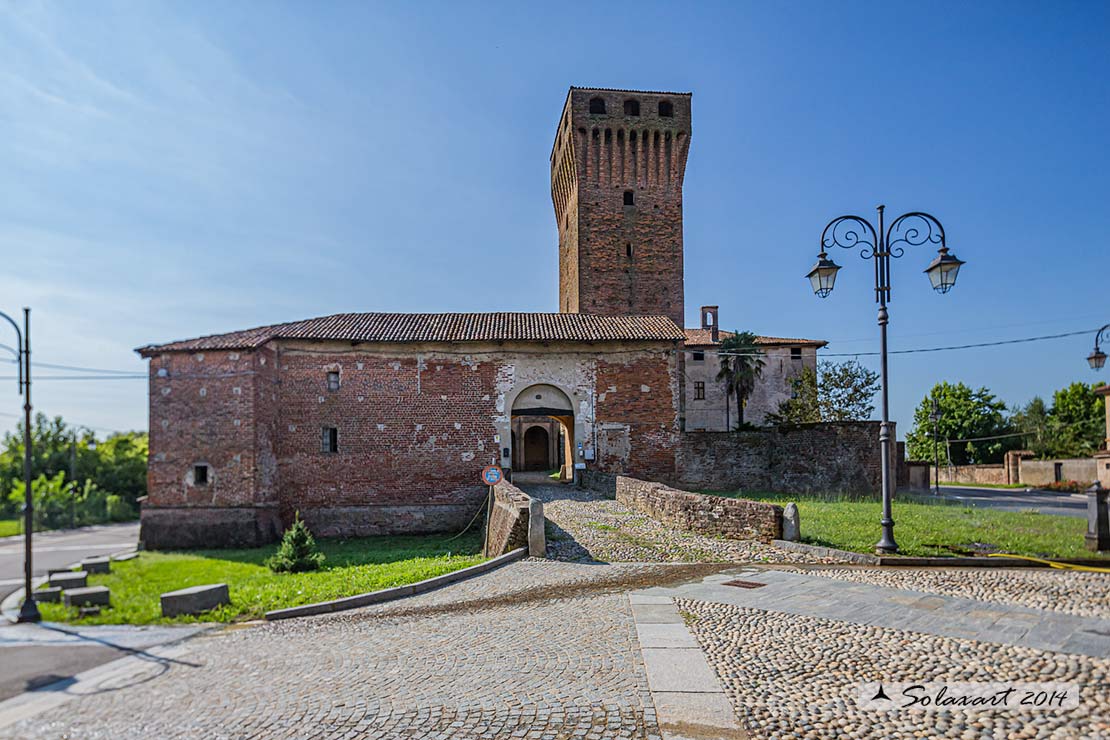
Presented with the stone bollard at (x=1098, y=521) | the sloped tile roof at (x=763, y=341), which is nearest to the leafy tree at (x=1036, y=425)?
the sloped tile roof at (x=763, y=341)

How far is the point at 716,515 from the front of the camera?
1284cm

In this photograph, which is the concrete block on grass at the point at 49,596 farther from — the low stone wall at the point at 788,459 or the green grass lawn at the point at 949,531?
the low stone wall at the point at 788,459

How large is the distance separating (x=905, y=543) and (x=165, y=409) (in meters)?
21.2

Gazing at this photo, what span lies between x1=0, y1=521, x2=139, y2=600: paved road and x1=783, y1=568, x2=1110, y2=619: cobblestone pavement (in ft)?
64.8

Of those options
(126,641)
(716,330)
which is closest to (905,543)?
(126,641)

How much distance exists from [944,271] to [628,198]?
2616 centimetres

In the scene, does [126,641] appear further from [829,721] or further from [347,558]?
[829,721]

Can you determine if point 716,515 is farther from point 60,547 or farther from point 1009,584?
point 60,547

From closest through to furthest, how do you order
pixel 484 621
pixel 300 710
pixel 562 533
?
pixel 300 710
pixel 484 621
pixel 562 533

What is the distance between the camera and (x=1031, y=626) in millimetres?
6648

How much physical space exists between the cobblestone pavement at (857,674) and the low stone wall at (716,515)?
4677mm

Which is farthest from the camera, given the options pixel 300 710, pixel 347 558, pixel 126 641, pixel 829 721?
pixel 347 558

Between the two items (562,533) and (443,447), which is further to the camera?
(443,447)

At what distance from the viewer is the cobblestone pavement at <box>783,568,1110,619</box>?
7.63 metres
